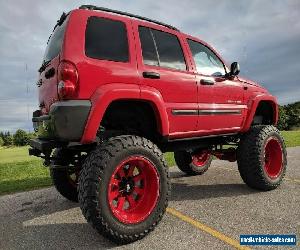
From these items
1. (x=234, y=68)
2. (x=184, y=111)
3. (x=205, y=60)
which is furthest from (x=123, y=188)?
(x=234, y=68)

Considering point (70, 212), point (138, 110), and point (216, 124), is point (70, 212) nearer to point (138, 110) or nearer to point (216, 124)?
point (138, 110)

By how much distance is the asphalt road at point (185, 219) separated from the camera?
3691mm

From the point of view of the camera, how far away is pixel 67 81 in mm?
3646

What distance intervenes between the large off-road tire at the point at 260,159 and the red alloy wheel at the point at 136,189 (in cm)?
212

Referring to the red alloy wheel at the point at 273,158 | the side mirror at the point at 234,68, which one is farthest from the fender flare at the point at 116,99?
the red alloy wheel at the point at 273,158

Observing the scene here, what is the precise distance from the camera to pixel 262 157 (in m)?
5.52

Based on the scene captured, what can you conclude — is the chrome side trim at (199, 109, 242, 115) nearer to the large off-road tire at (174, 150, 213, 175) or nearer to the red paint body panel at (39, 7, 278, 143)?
the red paint body panel at (39, 7, 278, 143)

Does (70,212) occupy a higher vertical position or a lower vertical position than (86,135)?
lower

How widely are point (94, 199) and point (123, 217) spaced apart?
0.45 m

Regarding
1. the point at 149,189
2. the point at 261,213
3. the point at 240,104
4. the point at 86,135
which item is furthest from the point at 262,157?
the point at 86,135

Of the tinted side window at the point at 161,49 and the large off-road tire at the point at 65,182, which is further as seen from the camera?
the large off-road tire at the point at 65,182

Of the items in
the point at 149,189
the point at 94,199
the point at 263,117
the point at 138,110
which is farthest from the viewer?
the point at 263,117

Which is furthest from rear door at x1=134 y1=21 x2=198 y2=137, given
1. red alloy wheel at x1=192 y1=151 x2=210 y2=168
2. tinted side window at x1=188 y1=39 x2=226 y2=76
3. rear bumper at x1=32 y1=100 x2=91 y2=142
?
red alloy wheel at x1=192 y1=151 x2=210 y2=168

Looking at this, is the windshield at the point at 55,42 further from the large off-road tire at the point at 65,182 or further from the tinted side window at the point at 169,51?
the large off-road tire at the point at 65,182
